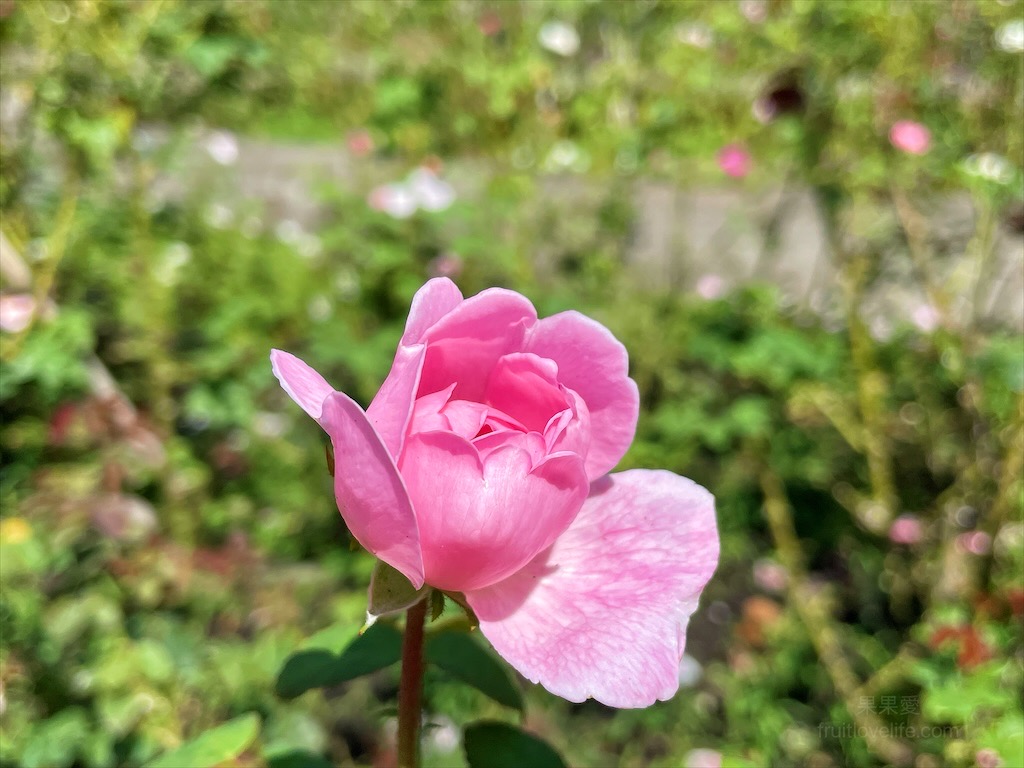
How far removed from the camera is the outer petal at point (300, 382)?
0.36 metres

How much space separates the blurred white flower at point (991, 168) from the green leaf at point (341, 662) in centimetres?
124

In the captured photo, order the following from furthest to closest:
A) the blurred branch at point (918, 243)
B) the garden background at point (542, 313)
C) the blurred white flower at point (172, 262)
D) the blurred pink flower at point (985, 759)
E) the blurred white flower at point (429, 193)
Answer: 1. the blurred white flower at point (429, 193)
2. the blurred white flower at point (172, 262)
3. the blurred branch at point (918, 243)
4. the garden background at point (542, 313)
5. the blurred pink flower at point (985, 759)

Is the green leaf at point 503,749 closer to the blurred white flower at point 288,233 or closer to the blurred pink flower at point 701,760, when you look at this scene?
the blurred pink flower at point 701,760

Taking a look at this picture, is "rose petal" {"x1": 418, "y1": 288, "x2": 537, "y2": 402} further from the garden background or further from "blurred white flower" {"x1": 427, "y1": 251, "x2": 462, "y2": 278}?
"blurred white flower" {"x1": 427, "y1": 251, "x2": 462, "y2": 278}

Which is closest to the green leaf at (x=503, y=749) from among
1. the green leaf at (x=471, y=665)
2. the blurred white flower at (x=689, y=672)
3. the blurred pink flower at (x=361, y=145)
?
the green leaf at (x=471, y=665)

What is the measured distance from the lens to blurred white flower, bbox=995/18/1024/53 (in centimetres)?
120

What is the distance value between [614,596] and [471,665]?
0.56 ft

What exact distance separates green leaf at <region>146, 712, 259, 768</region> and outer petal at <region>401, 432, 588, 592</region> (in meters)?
0.21

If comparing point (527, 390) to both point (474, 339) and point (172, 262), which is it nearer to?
point (474, 339)

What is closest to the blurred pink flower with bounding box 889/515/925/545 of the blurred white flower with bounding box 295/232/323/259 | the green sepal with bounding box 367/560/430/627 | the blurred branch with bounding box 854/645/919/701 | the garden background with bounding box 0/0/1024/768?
the garden background with bounding box 0/0/1024/768

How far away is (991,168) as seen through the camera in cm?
122

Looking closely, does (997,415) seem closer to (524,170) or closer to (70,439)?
(70,439)

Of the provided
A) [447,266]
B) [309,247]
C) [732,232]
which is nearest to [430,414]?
[447,266]

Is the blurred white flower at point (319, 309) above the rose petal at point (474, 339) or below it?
below
